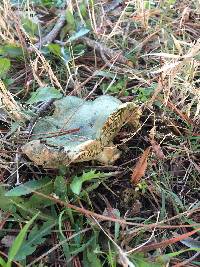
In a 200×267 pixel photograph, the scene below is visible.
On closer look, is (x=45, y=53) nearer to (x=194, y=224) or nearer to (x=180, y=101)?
(x=180, y=101)

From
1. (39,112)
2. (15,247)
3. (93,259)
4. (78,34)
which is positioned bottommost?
(93,259)

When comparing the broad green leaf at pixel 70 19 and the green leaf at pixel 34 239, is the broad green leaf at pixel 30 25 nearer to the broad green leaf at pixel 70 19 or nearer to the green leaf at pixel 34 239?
the broad green leaf at pixel 70 19

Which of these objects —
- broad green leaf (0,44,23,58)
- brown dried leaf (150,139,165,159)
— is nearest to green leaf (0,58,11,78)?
broad green leaf (0,44,23,58)

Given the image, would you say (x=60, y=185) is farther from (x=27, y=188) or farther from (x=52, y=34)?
(x=52, y=34)

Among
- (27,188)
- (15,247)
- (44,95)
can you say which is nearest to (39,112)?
(44,95)

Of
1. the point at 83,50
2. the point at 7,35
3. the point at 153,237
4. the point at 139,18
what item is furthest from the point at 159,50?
the point at 153,237

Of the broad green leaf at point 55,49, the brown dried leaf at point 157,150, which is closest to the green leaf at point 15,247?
the brown dried leaf at point 157,150

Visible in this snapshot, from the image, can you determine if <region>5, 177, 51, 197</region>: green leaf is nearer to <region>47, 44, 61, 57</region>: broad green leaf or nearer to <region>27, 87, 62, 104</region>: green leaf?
<region>27, 87, 62, 104</region>: green leaf
